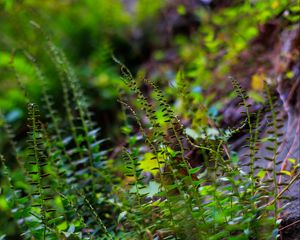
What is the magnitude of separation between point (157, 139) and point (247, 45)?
215 cm

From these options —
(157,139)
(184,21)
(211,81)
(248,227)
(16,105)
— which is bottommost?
(248,227)

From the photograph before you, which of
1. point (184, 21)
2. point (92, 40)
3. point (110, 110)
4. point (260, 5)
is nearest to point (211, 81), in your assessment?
point (260, 5)

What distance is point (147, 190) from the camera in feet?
4.89

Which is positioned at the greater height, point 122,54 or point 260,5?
point 122,54

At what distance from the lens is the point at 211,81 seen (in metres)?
3.33

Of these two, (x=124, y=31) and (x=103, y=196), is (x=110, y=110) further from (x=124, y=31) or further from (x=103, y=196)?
(x=103, y=196)

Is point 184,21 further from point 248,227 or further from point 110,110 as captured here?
point 248,227

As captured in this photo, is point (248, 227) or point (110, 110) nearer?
point (248, 227)

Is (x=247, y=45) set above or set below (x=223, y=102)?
above

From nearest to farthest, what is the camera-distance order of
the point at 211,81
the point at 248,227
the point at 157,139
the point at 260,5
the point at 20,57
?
the point at 248,227 → the point at 157,139 → the point at 260,5 → the point at 211,81 → the point at 20,57

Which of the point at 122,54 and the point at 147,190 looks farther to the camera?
the point at 122,54

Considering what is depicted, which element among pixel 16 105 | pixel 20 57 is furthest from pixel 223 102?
pixel 20 57

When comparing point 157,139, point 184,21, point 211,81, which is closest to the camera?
point 157,139

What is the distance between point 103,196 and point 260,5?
158 cm
